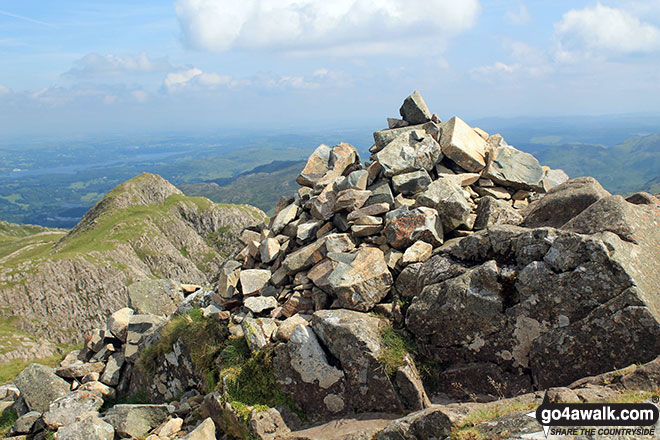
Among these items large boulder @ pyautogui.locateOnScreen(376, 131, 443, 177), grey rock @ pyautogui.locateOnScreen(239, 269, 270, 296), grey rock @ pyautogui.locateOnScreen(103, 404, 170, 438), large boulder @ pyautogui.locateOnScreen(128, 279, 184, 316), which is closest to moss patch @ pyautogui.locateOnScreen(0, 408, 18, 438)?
large boulder @ pyautogui.locateOnScreen(128, 279, 184, 316)

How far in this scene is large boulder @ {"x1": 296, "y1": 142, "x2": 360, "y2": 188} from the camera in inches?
839

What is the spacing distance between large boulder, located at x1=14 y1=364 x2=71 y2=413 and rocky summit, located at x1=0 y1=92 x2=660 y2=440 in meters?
0.08

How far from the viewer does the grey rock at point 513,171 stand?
17.8 metres

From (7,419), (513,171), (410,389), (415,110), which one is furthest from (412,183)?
(7,419)

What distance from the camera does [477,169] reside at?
17844 millimetres

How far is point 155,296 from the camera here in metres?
23.2

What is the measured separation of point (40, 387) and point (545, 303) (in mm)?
21213

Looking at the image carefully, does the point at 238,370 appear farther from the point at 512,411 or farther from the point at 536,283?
the point at 536,283

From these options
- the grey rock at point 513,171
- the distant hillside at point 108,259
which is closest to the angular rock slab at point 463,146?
the grey rock at point 513,171

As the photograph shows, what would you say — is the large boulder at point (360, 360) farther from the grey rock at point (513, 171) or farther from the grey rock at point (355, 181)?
the grey rock at point (513, 171)

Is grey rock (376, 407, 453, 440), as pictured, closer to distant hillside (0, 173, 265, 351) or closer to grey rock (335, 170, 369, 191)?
grey rock (335, 170, 369, 191)

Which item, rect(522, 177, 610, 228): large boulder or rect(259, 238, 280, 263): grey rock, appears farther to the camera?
rect(259, 238, 280, 263): grey rock

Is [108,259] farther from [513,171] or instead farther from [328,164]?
[513,171]

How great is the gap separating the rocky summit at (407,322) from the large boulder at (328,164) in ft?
7.17
